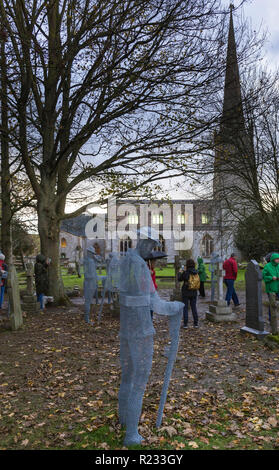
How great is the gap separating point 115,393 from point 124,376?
5.10 ft

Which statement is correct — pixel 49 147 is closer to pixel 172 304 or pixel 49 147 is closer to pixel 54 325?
pixel 54 325

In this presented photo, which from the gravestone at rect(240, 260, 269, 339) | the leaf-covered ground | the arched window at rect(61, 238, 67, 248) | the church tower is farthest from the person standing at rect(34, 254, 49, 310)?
the arched window at rect(61, 238, 67, 248)

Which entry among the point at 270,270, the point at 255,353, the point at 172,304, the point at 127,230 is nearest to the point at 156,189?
the point at 270,270

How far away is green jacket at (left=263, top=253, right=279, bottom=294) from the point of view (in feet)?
31.0

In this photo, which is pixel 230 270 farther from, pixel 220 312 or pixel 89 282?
pixel 89 282

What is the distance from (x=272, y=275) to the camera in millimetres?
9539

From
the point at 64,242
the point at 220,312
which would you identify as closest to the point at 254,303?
the point at 220,312

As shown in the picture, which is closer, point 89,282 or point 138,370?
point 138,370

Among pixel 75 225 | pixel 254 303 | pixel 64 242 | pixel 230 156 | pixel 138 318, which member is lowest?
pixel 254 303

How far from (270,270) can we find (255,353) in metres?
3.00

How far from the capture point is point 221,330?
952 cm

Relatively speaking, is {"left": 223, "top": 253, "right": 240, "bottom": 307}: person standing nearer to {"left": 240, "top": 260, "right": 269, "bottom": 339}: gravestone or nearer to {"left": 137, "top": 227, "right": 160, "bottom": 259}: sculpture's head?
{"left": 240, "top": 260, "right": 269, "bottom": 339}: gravestone

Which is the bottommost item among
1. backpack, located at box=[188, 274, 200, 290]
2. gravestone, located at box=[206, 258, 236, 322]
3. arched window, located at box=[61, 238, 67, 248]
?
gravestone, located at box=[206, 258, 236, 322]

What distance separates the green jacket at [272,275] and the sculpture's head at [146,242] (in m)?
6.70
